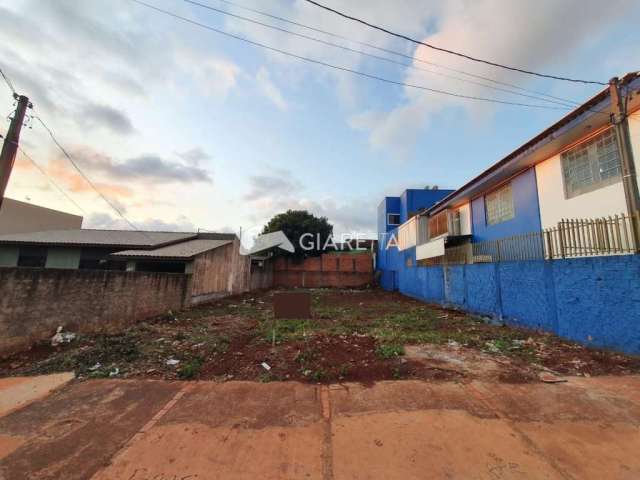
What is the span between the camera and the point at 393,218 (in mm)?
22594

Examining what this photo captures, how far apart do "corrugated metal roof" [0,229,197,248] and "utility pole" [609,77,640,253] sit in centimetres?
1748

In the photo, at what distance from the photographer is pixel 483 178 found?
10.0 meters

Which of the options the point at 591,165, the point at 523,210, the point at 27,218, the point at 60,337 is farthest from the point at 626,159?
Answer: the point at 27,218

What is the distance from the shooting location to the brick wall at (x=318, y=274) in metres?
23.8

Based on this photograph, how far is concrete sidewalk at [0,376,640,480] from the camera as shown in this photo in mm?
2176

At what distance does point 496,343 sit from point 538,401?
2.70 m

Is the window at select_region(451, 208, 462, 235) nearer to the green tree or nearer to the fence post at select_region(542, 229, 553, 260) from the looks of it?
the fence post at select_region(542, 229, 553, 260)

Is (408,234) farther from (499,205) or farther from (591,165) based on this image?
(591,165)

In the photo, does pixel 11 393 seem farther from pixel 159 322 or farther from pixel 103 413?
pixel 159 322

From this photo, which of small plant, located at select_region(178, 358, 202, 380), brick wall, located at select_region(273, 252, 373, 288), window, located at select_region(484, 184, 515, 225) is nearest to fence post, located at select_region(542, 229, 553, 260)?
window, located at select_region(484, 184, 515, 225)

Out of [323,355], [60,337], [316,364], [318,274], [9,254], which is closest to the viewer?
[316,364]

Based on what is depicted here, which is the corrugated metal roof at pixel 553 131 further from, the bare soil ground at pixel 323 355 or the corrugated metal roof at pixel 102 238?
the corrugated metal roof at pixel 102 238

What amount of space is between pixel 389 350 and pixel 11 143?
8.18 meters

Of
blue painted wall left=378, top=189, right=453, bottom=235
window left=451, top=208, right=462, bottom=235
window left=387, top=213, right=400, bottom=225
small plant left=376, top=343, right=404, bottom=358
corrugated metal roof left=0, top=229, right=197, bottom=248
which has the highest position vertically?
blue painted wall left=378, top=189, right=453, bottom=235
